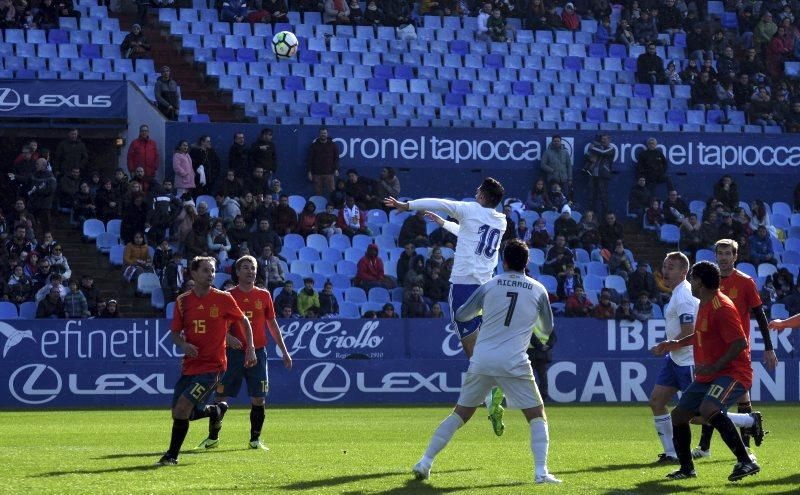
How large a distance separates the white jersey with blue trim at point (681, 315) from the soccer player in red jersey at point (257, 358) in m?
3.72

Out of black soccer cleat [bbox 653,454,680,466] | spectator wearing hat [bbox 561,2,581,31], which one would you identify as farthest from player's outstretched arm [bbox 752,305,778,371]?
spectator wearing hat [bbox 561,2,581,31]

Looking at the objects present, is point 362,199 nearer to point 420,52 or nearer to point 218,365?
point 420,52

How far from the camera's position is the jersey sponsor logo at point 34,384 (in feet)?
74.3

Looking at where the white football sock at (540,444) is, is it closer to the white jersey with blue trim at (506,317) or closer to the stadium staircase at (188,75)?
the white jersey with blue trim at (506,317)

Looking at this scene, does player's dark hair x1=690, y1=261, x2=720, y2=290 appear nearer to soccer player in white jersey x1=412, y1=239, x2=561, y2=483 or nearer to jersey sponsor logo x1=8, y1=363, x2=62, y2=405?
soccer player in white jersey x1=412, y1=239, x2=561, y2=483

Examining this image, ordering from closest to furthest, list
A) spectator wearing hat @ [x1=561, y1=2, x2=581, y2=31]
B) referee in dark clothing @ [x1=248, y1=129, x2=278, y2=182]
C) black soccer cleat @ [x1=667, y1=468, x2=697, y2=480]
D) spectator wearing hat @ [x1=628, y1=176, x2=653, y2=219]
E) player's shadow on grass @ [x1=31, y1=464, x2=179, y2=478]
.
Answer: black soccer cleat @ [x1=667, y1=468, x2=697, y2=480] < player's shadow on grass @ [x1=31, y1=464, x2=179, y2=478] < referee in dark clothing @ [x1=248, y1=129, x2=278, y2=182] < spectator wearing hat @ [x1=628, y1=176, x2=653, y2=219] < spectator wearing hat @ [x1=561, y1=2, x2=581, y2=31]

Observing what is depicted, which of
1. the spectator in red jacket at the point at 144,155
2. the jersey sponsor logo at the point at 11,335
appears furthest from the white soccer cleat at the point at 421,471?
the spectator in red jacket at the point at 144,155

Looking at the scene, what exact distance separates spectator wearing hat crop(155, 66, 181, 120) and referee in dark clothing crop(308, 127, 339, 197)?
2874mm

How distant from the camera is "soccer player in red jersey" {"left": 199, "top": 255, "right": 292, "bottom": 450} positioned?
13766 millimetres

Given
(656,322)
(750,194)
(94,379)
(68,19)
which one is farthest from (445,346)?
(68,19)

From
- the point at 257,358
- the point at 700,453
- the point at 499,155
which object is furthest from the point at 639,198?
the point at 700,453

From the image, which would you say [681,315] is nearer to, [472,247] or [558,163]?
[472,247]

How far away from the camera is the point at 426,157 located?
29547 mm

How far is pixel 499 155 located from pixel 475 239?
17.1 metres
